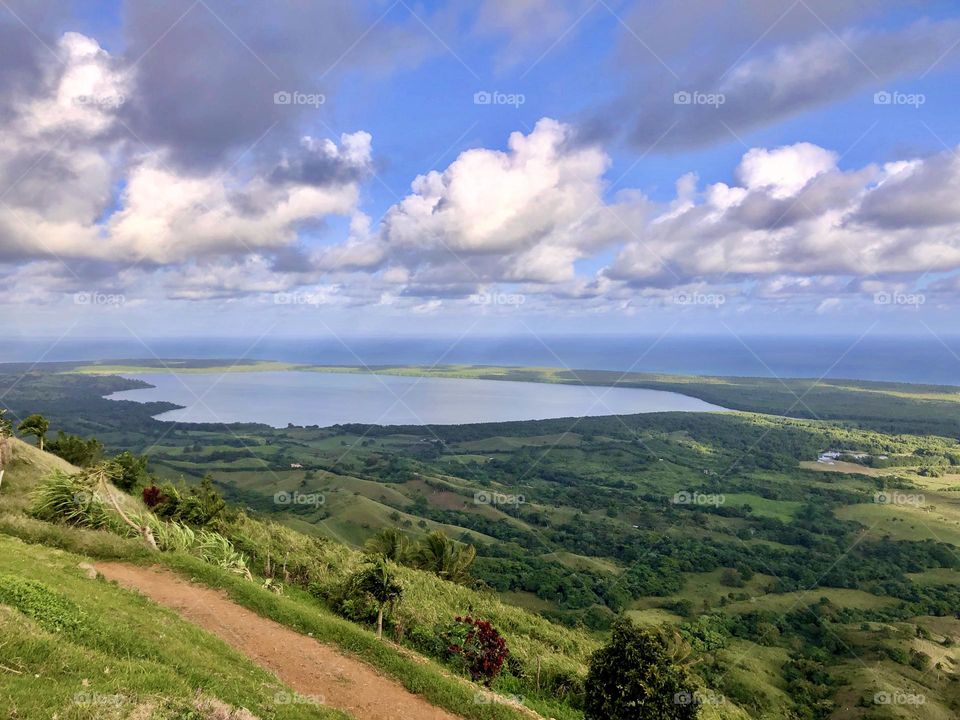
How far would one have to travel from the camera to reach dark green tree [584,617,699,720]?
9391 millimetres

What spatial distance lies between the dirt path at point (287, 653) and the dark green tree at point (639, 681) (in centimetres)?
303

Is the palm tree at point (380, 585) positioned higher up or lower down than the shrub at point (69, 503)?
lower down

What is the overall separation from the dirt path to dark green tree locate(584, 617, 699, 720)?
303cm

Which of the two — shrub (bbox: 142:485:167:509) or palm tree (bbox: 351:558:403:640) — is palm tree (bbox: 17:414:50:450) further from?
palm tree (bbox: 351:558:403:640)

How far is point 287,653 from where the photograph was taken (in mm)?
10680

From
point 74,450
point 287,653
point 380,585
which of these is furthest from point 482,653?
point 74,450

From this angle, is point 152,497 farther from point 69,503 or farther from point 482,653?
point 482,653

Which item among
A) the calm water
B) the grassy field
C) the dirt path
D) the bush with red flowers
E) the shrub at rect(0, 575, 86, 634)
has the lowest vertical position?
the grassy field

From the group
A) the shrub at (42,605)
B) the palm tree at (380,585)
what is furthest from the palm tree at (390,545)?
the shrub at (42,605)

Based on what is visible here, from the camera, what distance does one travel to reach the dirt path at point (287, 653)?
31.3ft

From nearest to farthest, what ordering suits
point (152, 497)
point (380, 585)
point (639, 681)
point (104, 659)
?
point (104, 659) → point (639, 681) → point (380, 585) → point (152, 497)

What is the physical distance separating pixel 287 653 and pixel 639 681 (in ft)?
23.4

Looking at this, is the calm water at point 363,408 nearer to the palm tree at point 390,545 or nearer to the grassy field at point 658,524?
the grassy field at point 658,524

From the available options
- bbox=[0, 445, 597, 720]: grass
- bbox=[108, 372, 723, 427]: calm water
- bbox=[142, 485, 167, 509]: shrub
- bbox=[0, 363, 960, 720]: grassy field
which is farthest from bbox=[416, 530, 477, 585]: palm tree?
bbox=[108, 372, 723, 427]: calm water
